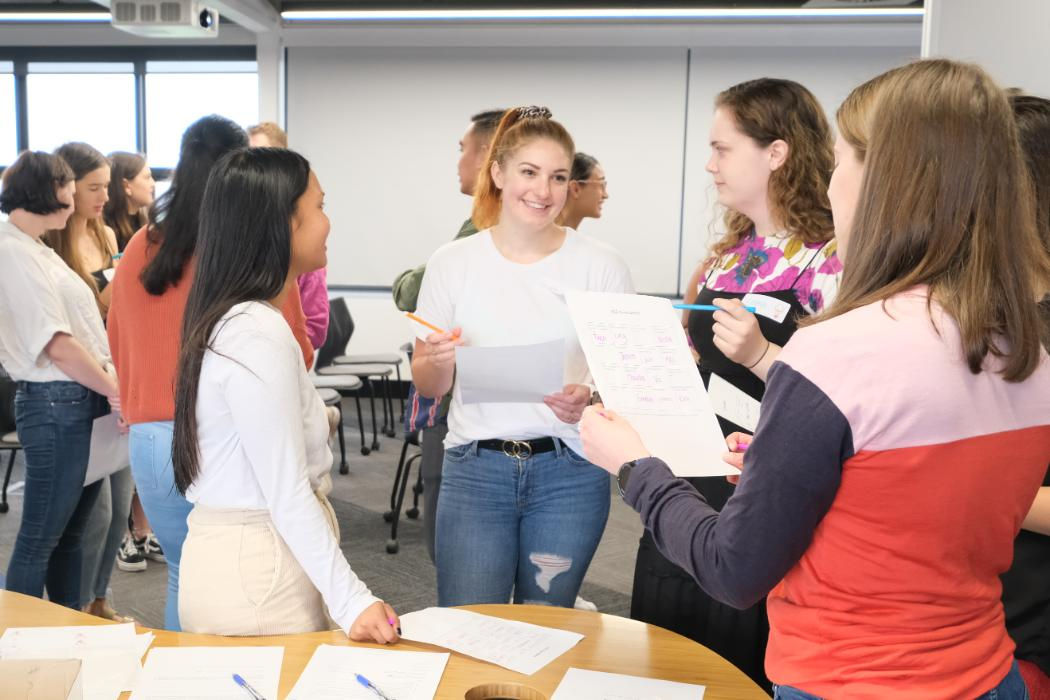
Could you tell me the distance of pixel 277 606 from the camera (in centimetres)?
165

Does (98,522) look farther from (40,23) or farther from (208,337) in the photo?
(40,23)

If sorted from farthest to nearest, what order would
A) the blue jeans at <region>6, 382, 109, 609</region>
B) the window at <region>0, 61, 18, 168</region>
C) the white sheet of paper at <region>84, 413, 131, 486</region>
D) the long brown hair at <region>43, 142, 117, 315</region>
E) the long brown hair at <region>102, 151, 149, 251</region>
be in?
1. the window at <region>0, 61, 18, 168</region>
2. the long brown hair at <region>102, 151, 149, 251</region>
3. the long brown hair at <region>43, 142, 117, 315</region>
4. the white sheet of paper at <region>84, 413, 131, 486</region>
5. the blue jeans at <region>6, 382, 109, 609</region>

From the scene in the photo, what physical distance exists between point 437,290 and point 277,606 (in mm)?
817

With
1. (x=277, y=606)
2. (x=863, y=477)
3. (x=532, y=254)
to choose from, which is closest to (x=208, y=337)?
(x=277, y=606)

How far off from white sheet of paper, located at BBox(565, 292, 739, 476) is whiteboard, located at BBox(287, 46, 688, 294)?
18.8ft

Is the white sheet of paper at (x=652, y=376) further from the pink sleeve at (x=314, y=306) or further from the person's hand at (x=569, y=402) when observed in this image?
the pink sleeve at (x=314, y=306)

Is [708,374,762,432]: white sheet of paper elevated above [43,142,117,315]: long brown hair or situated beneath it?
situated beneath

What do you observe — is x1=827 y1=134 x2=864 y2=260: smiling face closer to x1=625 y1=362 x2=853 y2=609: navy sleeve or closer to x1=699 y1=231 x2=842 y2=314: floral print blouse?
x1=625 y1=362 x2=853 y2=609: navy sleeve

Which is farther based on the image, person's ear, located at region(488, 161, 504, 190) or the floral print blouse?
person's ear, located at region(488, 161, 504, 190)

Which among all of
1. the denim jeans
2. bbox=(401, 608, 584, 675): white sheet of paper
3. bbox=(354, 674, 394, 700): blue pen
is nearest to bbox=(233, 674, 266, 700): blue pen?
bbox=(354, 674, 394, 700): blue pen

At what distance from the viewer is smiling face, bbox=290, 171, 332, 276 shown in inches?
69.5

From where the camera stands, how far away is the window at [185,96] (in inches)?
307

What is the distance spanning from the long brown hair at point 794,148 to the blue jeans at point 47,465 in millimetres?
2166

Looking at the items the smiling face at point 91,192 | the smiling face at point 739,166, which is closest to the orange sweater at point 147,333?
the smiling face at point 739,166
